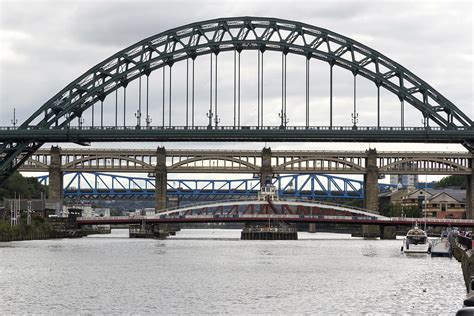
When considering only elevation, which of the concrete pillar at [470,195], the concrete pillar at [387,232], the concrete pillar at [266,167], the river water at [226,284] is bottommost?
the river water at [226,284]

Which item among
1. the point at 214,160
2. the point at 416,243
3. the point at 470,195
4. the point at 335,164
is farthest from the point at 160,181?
the point at 416,243

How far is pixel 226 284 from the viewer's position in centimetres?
6581

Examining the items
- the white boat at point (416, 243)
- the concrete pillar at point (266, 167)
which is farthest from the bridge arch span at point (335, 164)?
the white boat at point (416, 243)

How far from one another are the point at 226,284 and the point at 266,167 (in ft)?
364

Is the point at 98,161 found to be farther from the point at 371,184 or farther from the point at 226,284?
the point at 226,284

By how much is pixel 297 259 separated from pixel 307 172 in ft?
271

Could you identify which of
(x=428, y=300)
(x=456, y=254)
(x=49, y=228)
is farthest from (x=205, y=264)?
(x=49, y=228)

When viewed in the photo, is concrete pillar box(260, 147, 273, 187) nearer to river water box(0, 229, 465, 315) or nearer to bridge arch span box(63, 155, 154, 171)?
bridge arch span box(63, 155, 154, 171)

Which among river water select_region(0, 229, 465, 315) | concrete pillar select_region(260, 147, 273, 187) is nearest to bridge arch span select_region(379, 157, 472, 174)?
concrete pillar select_region(260, 147, 273, 187)

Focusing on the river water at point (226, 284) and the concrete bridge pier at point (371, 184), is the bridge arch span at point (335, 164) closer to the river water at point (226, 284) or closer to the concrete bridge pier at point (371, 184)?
the concrete bridge pier at point (371, 184)

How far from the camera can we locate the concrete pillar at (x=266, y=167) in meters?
176

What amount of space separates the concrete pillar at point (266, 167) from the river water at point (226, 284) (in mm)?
76780

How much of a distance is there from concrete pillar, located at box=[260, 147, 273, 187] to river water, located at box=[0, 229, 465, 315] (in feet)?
252

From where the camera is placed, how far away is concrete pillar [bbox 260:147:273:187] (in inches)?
6934
